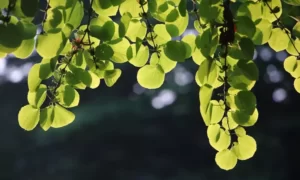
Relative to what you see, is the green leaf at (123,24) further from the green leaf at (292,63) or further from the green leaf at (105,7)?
Answer: the green leaf at (292,63)

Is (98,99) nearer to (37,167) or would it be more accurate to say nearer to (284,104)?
(37,167)

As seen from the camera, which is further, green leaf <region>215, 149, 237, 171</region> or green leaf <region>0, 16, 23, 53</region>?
green leaf <region>215, 149, 237, 171</region>

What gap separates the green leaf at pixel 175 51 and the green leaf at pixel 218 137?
9 cm

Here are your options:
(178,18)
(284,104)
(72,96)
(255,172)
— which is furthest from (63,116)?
(284,104)

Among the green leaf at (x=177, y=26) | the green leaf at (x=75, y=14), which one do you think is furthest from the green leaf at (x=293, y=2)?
the green leaf at (x=75, y=14)

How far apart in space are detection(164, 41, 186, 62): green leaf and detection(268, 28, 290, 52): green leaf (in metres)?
0.11

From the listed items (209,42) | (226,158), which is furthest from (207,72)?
(226,158)

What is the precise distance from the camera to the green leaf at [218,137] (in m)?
0.53

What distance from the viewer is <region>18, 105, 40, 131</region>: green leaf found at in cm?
49

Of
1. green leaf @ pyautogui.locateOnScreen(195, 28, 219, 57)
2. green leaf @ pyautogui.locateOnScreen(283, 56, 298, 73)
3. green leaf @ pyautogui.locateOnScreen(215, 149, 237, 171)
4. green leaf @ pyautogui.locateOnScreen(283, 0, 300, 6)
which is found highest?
green leaf @ pyautogui.locateOnScreen(283, 0, 300, 6)

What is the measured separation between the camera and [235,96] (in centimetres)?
49

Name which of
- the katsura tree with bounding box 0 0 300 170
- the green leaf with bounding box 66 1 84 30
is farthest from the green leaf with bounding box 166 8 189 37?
the green leaf with bounding box 66 1 84 30

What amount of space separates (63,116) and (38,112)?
0.09 ft

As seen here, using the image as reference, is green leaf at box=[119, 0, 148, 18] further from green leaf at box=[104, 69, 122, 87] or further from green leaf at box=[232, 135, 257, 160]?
green leaf at box=[232, 135, 257, 160]
